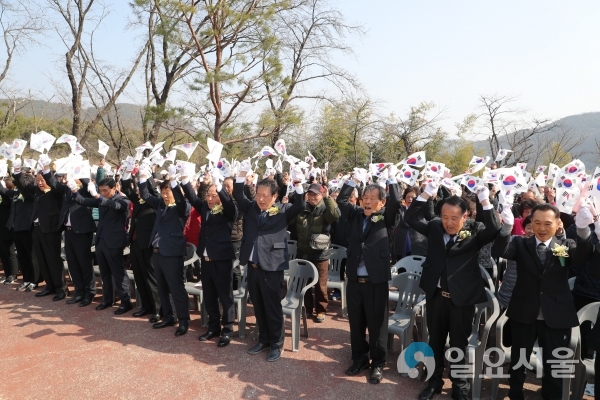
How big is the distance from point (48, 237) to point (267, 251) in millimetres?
4300

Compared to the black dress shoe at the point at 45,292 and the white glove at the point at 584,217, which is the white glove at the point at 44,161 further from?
the white glove at the point at 584,217

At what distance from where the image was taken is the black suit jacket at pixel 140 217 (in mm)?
5734

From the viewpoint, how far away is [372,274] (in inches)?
158

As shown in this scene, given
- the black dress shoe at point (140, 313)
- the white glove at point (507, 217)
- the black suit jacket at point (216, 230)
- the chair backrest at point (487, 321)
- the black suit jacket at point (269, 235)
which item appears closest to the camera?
the white glove at point (507, 217)

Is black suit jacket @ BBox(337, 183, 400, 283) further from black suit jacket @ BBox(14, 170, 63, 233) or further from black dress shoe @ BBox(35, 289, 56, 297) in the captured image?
black dress shoe @ BBox(35, 289, 56, 297)

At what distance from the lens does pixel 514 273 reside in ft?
13.8

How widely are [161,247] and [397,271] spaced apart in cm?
300

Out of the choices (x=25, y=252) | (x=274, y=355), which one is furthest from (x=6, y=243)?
(x=274, y=355)

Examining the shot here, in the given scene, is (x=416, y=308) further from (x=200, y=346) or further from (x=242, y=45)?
(x=242, y=45)

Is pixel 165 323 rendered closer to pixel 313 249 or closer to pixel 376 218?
pixel 313 249

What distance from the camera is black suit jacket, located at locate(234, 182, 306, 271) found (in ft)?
14.7

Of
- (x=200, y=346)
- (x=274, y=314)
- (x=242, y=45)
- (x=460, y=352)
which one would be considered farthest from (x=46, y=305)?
(x=242, y=45)

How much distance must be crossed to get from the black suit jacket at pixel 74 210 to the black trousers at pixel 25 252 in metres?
1.34

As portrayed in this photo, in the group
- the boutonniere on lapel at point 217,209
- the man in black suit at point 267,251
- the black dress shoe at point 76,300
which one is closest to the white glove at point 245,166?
the man in black suit at point 267,251
